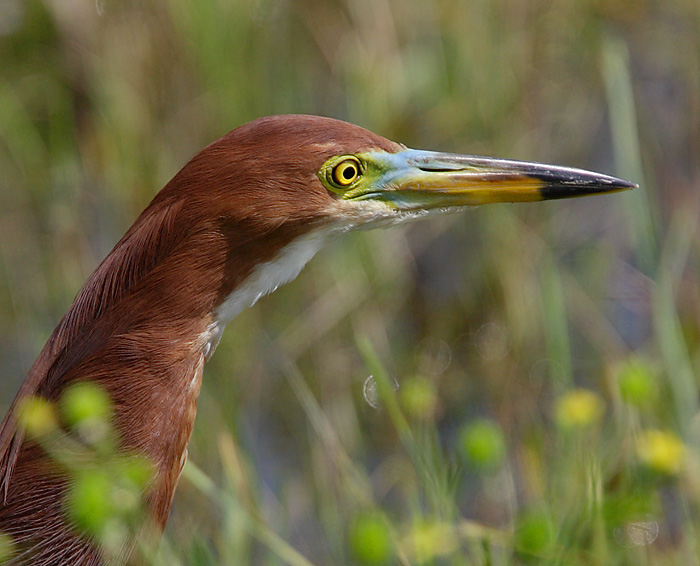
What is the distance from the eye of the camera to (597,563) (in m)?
2.00

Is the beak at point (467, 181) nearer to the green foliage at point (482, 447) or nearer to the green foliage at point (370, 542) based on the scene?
the green foliage at point (482, 447)

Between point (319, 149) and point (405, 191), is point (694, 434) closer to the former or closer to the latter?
point (405, 191)

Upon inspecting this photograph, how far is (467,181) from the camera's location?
2227 millimetres

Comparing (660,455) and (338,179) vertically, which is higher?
(338,179)

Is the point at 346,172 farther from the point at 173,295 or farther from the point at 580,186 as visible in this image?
the point at 580,186

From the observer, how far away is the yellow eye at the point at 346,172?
2.09 m

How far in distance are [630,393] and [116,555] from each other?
3.32 feet

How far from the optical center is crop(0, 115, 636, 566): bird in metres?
1.92

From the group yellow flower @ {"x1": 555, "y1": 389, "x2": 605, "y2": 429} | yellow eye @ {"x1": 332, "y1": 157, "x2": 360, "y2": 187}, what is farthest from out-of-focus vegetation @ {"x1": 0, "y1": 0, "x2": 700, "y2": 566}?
yellow flower @ {"x1": 555, "y1": 389, "x2": 605, "y2": 429}

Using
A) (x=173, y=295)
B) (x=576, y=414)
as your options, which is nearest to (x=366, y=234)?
(x=173, y=295)

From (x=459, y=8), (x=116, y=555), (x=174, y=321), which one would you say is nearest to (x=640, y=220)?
(x=174, y=321)

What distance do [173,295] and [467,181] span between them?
710 millimetres

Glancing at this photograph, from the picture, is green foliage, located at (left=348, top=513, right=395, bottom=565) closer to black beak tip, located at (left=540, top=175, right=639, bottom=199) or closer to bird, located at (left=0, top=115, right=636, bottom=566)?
bird, located at (left=0, top=115, right=636, bottom=566)

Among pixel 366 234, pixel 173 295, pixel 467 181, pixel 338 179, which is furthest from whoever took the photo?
pixel 366 234
